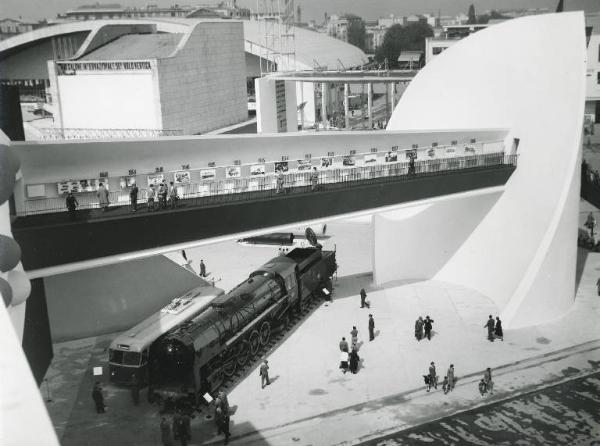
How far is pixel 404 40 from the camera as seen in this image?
107188 mm

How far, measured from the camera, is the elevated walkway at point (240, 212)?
1516cm

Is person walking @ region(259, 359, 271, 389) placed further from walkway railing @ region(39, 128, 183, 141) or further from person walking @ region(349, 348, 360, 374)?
walkway railing @ region(39, 128, 183, 141)

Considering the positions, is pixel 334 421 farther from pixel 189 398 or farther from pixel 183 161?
pixel 183 161

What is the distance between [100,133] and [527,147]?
24.9 m

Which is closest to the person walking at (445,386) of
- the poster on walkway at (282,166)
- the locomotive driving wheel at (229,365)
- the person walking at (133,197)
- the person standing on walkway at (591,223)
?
the locomotive driving wheel at (229,365)

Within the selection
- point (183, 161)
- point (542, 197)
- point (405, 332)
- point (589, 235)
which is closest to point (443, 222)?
point (542, 197)

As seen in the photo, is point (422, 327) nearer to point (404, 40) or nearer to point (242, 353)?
point (242, 353)

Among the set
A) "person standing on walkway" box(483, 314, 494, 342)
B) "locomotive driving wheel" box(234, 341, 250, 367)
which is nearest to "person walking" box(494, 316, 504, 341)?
"person standing on walkway" box(483, 314, 494, 342)

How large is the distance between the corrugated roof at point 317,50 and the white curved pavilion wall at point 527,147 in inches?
1326

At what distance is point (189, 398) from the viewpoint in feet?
53.8

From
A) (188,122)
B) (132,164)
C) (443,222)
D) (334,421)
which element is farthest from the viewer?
(188,122)

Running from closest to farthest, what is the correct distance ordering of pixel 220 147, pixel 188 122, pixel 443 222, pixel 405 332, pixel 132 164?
pixel 132 164 → pixel 220 147 → pixel 405 332 → pixel 443 222 → pixel 188 122

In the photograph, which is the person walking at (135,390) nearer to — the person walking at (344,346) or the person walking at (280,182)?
the person walking at (344,346)

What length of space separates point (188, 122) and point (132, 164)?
2240 centimetres
